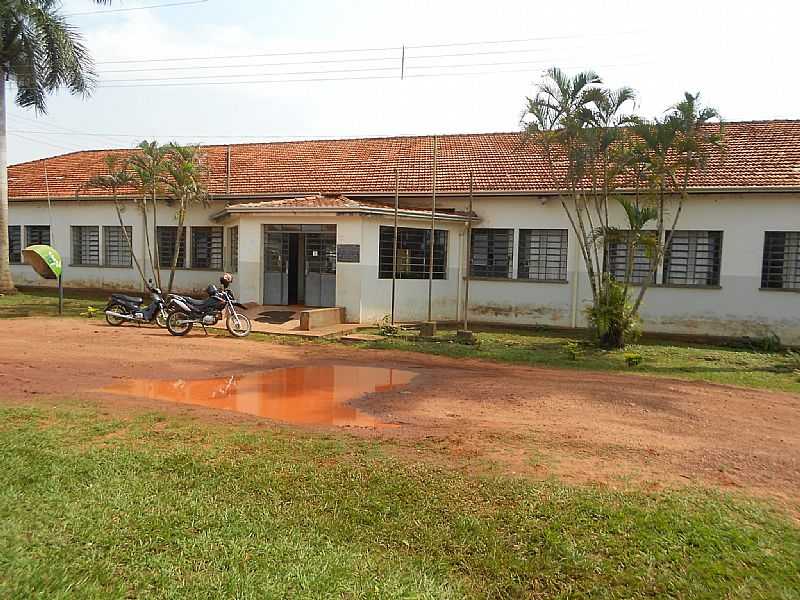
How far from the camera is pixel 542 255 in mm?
16984

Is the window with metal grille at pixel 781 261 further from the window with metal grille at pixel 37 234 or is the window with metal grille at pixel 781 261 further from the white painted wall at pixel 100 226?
the window with metal grille at pixel 37 234

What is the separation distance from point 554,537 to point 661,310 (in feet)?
42.6

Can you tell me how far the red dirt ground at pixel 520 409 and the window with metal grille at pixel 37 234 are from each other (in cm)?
1179

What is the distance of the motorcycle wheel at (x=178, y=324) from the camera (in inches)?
527

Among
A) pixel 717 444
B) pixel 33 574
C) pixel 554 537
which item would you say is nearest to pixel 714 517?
pixel 554 537

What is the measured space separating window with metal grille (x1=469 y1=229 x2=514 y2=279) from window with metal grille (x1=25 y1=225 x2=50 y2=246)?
14999 mm

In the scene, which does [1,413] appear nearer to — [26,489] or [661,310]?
[26,489]

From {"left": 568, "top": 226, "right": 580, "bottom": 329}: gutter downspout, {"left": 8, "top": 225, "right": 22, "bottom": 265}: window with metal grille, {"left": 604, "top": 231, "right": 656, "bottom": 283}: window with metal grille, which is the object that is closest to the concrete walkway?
{"left": 568, "top": 226, "right": 580, "bottom": 329}: gutter downspout

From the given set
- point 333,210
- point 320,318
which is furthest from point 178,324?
point 333,210

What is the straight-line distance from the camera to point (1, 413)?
6508 mm

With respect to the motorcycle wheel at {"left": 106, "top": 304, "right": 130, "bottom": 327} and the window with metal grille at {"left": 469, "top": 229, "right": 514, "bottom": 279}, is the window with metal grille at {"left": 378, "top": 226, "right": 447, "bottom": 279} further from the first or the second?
the motorcycle wheel at {"left": 106, "top": 304, "right": 130, "bottom": 327}

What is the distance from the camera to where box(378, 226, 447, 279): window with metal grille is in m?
15.8

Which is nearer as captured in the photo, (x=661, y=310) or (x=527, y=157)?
(x=661, y=310)

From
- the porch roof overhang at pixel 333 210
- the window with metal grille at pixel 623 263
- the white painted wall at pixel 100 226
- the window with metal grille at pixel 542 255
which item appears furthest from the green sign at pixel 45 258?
the window with metal grille at pixel 623 263
